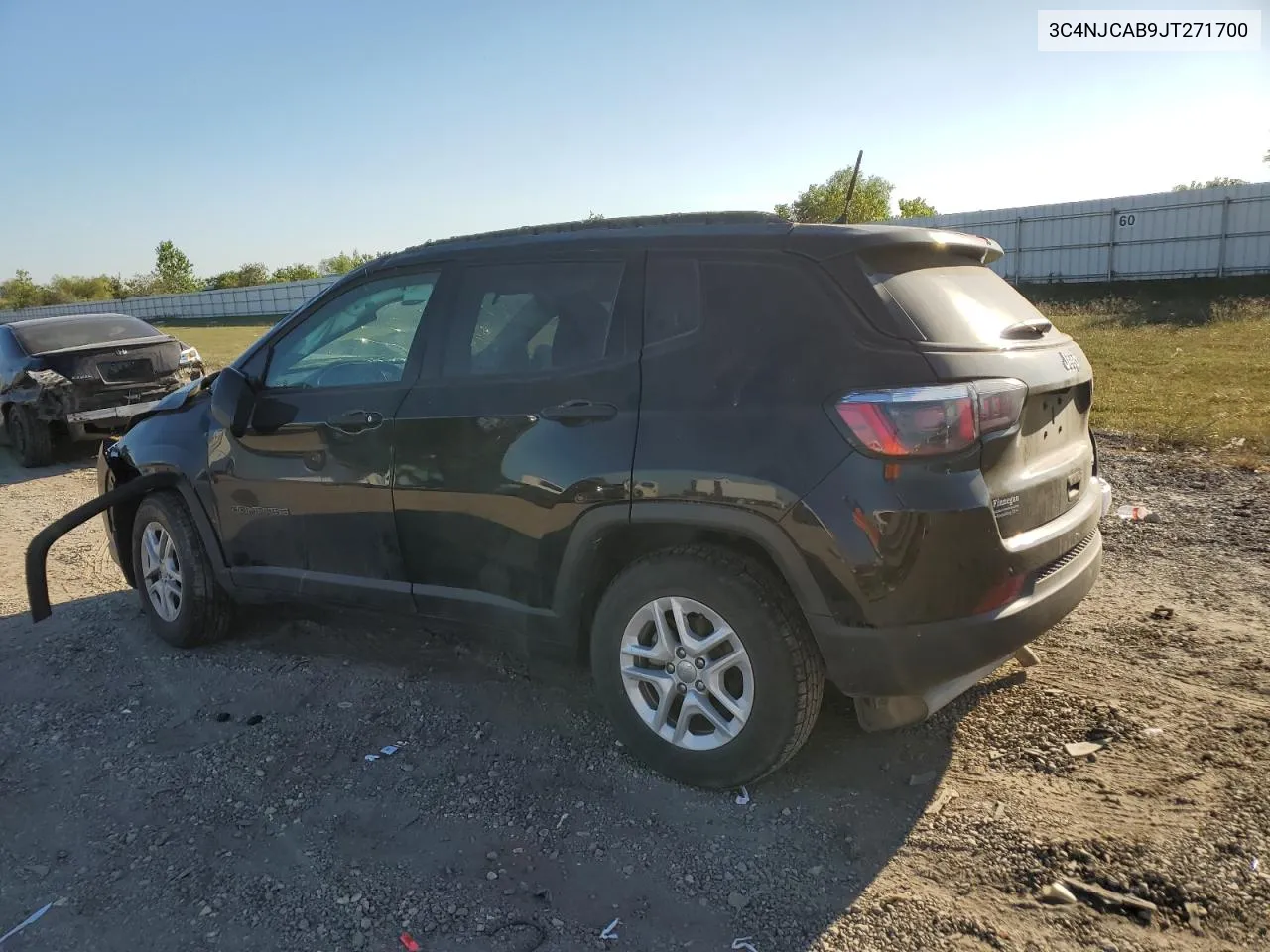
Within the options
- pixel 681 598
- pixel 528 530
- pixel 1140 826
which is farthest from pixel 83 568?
pixel 1140 826

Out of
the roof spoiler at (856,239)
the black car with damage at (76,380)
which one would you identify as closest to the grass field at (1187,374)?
the roof spoiler at (856,239)

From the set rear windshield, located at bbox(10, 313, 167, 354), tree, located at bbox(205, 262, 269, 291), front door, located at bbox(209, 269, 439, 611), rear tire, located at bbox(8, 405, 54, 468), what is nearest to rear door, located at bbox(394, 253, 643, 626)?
front door, located at bbox(209, 269, 439, 611)

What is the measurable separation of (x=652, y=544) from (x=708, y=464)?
1.46 ft

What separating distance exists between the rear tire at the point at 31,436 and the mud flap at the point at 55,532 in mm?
6378

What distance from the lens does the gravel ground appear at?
2727mm

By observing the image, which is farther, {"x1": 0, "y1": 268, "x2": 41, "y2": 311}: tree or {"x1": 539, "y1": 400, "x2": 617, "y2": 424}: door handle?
{"x1": 0, "y1": 268, "x2": 41, "y2": 311}: tree

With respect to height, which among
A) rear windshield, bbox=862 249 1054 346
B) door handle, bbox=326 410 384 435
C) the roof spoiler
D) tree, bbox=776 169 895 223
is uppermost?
tree, bbox=776 169 895 223

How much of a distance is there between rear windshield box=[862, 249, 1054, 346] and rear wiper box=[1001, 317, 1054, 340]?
22 mm

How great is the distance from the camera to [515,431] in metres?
3.55

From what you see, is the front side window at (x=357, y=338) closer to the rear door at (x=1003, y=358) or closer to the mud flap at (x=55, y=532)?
the mud flap at (x=55, y=532)

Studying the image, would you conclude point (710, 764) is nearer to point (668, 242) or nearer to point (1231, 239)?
point (668, 242)

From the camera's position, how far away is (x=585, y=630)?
3625 mm

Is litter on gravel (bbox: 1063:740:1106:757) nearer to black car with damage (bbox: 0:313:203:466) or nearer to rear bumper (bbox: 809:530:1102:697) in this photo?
rear bumper (bbox: 809:530:1102:697)

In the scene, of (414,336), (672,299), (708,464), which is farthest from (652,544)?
(414,336)
